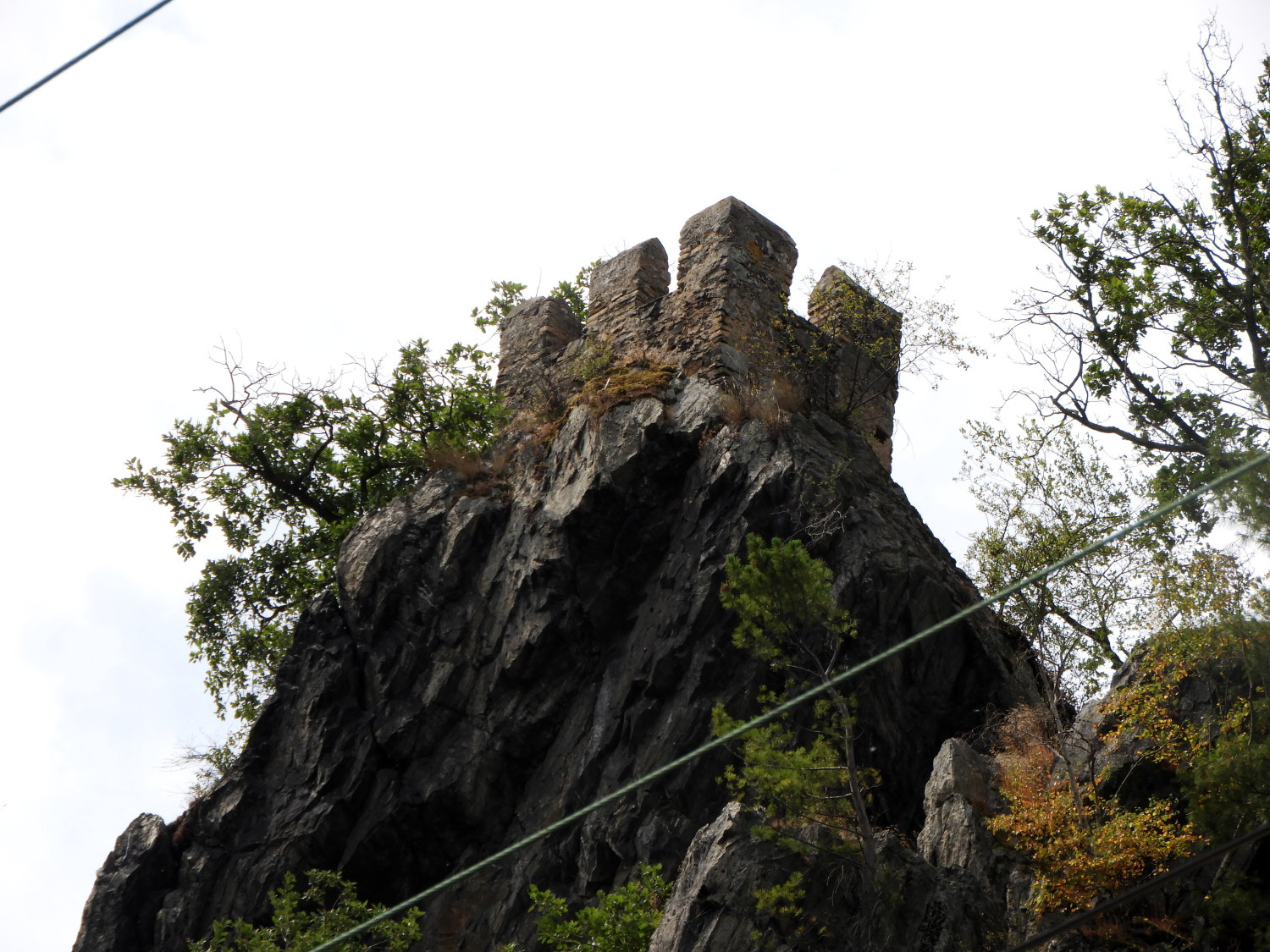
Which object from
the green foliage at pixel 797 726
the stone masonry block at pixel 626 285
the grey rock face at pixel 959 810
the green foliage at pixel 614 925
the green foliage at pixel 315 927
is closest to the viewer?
the green foliage at pixel 797 726

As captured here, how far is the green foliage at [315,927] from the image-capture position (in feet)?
39.9

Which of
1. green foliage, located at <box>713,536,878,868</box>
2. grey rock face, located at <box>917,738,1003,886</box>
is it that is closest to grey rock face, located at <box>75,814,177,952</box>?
green foliage, located at <box>713,536,878,868</box>

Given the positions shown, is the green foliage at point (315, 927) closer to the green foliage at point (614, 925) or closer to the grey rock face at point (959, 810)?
the green foliage at point (614, 925)

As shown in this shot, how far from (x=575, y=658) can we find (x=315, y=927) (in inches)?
162

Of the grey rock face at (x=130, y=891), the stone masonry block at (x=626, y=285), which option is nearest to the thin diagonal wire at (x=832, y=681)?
the grey rock face at (x=130, y=891)

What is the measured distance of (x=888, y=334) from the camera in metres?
17.8

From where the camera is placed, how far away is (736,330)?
16938mm

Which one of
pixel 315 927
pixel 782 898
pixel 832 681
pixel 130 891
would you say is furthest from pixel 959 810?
pixel 130 891

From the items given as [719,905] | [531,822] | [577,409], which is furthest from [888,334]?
[719,905]

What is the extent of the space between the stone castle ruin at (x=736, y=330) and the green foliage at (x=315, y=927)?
7.40m

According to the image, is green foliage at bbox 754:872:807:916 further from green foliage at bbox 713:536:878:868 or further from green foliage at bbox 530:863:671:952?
green foliage at bbox 530:863:671:952

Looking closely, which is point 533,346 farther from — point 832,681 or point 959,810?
point 832,681

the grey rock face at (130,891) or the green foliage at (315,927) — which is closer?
the green foliage at (315,927)

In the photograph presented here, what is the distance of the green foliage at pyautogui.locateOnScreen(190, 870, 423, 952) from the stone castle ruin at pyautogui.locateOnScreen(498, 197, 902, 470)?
7.40m
